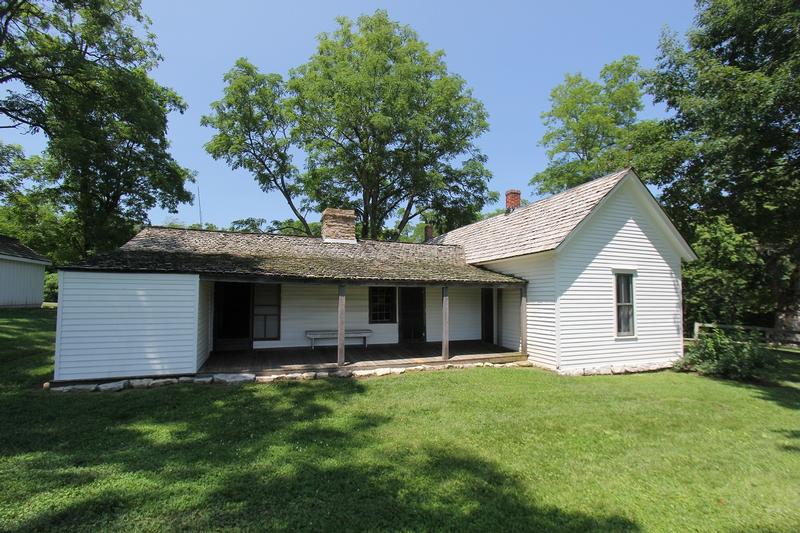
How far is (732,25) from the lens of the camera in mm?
14953

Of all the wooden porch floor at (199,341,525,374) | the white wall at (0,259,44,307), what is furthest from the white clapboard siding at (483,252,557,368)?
the white wall at (0,259,44,307)

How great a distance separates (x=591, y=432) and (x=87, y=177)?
2967 cm

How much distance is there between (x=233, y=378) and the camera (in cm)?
860

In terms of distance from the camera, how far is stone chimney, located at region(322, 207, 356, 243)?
47.2ft

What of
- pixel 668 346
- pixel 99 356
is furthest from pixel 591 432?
pixel 99 356

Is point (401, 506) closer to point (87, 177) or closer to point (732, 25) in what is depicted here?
point (732, 25)

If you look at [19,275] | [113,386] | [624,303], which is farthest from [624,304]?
[19,275]

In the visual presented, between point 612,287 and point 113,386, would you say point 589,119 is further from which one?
point 113,386

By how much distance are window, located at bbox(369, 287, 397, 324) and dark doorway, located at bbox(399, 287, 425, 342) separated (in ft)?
1.13

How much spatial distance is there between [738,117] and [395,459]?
55.5ft

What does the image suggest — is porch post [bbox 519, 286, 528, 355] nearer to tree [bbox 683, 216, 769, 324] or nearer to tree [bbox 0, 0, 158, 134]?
tree [bbox 683, 216, 769, 324]

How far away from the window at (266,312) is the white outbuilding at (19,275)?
64.2ft

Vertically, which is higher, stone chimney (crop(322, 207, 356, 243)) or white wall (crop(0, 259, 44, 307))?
stone chimney (crop(322, 207, 356, 243))

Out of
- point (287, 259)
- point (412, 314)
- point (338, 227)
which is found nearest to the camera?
point (287, 259)
